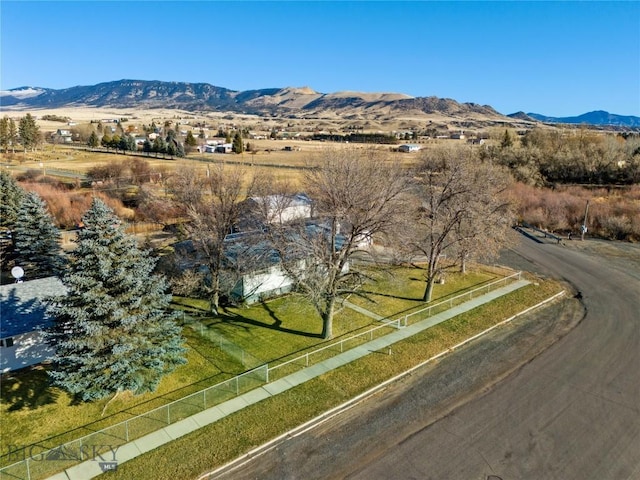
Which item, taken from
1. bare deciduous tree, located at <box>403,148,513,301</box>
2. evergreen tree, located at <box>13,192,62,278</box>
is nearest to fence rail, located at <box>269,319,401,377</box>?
bare deciduous tree, located at <box>403,148,513,301</box>

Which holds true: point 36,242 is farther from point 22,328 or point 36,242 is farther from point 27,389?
point 27,389

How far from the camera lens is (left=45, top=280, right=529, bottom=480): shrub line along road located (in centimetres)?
1323

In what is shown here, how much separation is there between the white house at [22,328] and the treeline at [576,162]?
2669 inches

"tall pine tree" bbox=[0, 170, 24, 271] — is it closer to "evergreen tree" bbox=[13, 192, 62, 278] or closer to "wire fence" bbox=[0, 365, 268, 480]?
"evergreen tree" bbox=[13, 192, 62, 278]

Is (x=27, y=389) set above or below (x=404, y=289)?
below

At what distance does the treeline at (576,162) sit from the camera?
68.4 metres

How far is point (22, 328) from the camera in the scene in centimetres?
1770

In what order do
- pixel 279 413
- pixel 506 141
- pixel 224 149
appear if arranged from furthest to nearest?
pixel 224 149 → pixel 506 141 → pixel 279 413

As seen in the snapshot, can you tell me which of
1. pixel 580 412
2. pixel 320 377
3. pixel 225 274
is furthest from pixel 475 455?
pixel 225 274

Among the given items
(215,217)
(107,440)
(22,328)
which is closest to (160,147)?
(215,217)

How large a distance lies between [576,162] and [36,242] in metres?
76.8

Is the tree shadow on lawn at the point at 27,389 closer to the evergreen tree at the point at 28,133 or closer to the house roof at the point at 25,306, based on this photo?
the house roof at the point at 25,306

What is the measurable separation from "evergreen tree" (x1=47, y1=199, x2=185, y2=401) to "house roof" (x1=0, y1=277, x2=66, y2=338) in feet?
7.12

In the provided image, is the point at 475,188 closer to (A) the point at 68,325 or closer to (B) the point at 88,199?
(A) the point at 68,325
